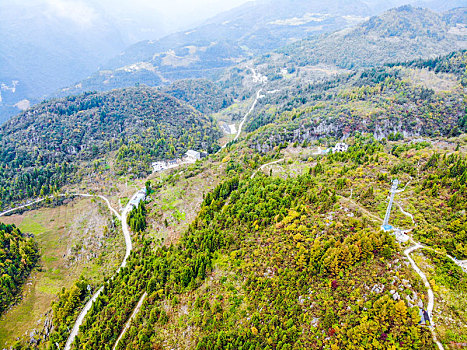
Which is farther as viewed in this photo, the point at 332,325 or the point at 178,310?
the point at 178,310

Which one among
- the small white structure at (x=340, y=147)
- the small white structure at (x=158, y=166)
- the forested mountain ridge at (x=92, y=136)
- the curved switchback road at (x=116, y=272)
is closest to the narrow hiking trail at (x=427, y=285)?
the small white structure at (x=340, y=147)

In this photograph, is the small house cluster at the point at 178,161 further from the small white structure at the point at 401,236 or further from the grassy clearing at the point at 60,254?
the small white structure at the point at 401,236

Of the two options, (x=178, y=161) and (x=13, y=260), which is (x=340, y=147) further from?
(x=13, y=260)

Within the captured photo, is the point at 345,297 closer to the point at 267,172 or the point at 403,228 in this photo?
the point at 403,228

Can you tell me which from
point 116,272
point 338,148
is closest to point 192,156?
point 338,148

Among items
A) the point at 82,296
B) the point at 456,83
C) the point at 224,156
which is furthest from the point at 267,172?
the point at 456,83

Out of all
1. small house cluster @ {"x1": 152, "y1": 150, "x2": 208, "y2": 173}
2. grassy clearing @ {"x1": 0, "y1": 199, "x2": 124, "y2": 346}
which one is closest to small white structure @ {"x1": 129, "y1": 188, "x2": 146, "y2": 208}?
grassy clearing @ {"x1": 0, "y1": 199, "x2": 124, "y2": 346}
